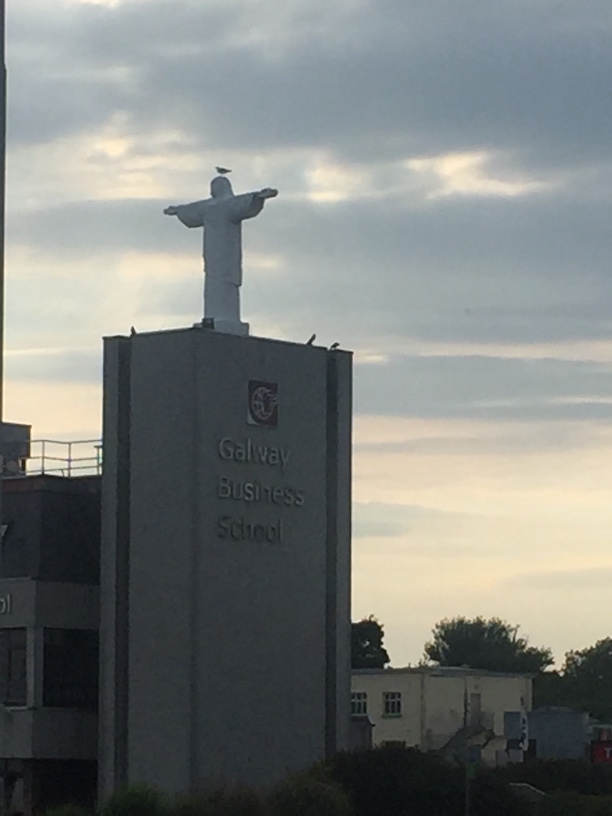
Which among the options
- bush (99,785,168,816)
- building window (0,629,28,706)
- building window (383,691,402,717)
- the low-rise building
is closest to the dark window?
building window (0,629,28,706)

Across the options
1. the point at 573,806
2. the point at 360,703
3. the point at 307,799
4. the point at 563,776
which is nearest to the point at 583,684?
the point at 360,703

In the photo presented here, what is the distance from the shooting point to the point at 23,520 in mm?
65500

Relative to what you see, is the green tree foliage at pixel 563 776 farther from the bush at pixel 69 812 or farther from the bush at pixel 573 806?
the bush at pixel 69 812

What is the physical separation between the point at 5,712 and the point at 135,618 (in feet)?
16.1

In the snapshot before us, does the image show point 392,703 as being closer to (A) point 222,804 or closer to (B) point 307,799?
(B) point 307,799

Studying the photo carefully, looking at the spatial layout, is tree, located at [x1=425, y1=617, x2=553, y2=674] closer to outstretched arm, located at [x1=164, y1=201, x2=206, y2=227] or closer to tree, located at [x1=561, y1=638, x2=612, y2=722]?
tree, located at [x1=561, y1=638, x2=612, y2=722]

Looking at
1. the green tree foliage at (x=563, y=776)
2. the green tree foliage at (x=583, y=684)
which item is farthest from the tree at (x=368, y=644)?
the green tree foliage at (x=563, y=776)

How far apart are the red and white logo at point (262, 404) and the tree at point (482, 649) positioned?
116 m

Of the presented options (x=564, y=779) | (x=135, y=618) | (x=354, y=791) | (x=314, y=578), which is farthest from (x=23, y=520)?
(x=564, y=779)

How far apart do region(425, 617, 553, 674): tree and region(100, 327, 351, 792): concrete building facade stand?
115005mm

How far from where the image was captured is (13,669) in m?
64.0

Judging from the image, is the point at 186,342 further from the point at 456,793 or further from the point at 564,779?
the point at 564,779

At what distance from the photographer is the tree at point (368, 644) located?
149 meters

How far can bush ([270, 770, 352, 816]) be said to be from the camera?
5641 centimetres
